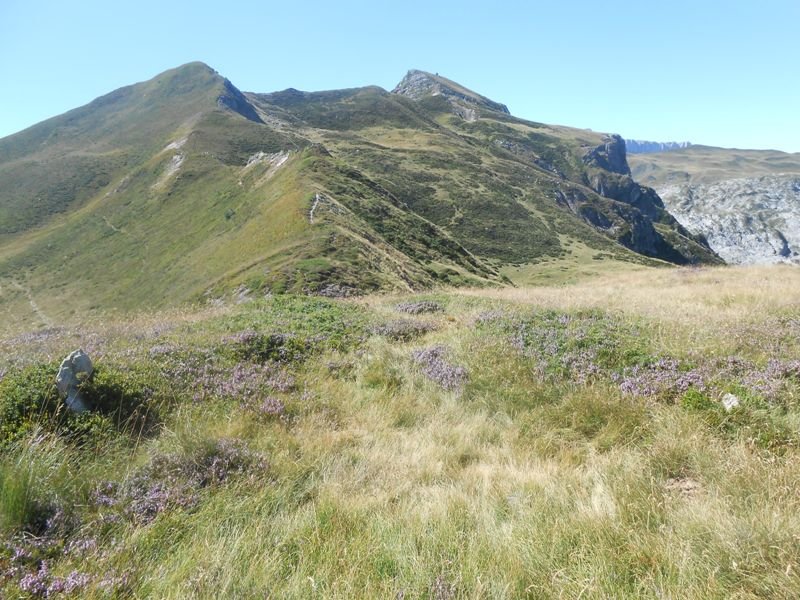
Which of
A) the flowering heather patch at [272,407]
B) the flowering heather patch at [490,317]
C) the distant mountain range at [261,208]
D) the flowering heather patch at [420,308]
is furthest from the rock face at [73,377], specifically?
the distant mountain range at [261,208]

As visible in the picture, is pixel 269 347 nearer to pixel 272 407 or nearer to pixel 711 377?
pixel 272 407

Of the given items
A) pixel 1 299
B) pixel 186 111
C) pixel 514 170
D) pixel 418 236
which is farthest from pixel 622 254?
pixel 186 111

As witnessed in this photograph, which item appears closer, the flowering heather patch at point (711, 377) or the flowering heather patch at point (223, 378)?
the flowering heather patch at point (711, 377)

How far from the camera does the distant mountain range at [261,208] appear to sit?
37469 millimetres

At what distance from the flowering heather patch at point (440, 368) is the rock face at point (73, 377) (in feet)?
14.9

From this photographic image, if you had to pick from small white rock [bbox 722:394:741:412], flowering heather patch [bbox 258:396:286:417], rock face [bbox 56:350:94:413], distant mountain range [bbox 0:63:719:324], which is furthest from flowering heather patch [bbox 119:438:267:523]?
distant mountain range [bbox 0:63:719:324]

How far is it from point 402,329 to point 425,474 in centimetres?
580

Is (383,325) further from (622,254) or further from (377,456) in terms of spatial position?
(622,254)

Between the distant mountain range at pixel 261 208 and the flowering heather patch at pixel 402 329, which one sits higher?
the distant mountain range at pixel 261 208

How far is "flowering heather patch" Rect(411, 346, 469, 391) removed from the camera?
6680 millimetres

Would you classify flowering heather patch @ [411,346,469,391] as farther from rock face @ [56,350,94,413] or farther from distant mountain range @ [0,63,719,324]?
distant mountain range @ [0,63,719,324]

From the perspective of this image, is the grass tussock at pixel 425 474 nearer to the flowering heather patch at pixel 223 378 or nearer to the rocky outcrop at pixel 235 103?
the flowering heather patch at pixel 223 378

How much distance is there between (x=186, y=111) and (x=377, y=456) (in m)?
173

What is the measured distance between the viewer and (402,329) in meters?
10.0
